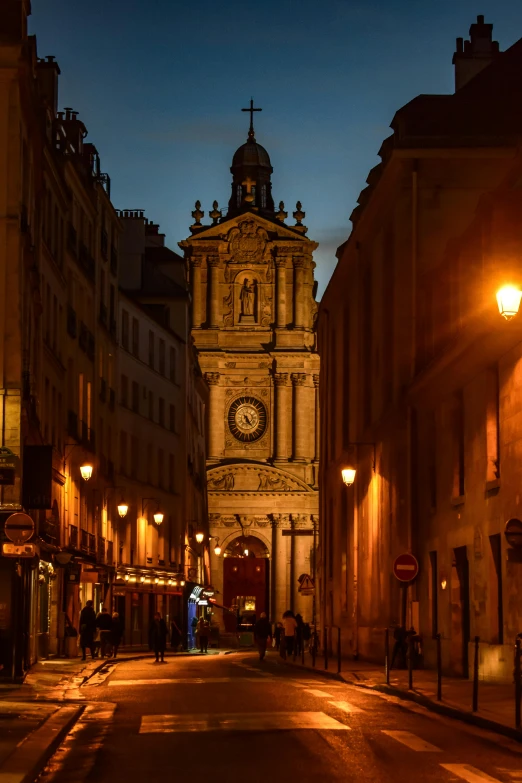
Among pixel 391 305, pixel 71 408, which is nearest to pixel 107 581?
pixel 71 408

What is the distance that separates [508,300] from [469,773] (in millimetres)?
6332

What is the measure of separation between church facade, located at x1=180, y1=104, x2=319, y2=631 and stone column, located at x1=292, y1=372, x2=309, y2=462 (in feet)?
0.22

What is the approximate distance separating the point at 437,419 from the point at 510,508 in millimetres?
7742

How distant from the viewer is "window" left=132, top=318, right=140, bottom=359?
5989cm

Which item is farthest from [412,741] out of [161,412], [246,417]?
[246,417]

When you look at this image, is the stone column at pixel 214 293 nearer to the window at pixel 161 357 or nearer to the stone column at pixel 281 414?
the stone column at pixel 281 414

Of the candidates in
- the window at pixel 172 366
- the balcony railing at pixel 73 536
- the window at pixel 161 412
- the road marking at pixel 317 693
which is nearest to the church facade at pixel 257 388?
the window at pixel 172 366

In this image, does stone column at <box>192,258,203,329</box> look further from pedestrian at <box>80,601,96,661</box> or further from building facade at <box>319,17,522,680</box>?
pedestrian at <box>80,601,96,661</box>

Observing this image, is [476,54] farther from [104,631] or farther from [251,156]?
[251,156]

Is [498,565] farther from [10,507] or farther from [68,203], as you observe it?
[68,203]

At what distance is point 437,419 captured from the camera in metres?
32.2

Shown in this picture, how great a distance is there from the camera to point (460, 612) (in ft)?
96.8

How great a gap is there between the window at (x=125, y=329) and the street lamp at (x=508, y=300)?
41504mm

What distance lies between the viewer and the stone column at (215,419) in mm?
98562
